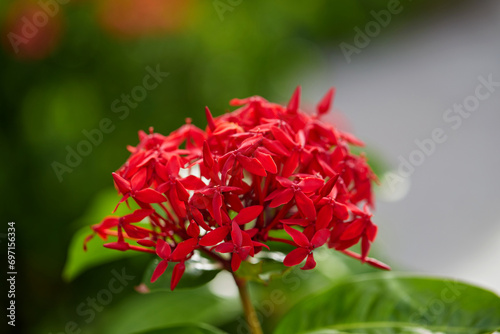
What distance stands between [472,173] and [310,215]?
2.76 metres

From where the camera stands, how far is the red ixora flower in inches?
25.3

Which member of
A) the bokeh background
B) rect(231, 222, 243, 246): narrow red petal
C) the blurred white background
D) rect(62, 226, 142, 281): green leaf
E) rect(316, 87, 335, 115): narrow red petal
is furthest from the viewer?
the blurred white background

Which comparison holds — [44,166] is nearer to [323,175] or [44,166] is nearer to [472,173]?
[323,175]

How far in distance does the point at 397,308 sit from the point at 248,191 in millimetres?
278

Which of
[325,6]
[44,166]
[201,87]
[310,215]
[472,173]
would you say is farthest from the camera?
[325,6]

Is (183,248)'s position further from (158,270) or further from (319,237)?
(319,237)

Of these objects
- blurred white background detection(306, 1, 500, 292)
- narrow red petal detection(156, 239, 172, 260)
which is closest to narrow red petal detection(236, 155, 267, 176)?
narrow red petal detection(156, 239, 172, 260)

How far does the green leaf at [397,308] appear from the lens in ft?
2.45

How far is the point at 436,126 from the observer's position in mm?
3533

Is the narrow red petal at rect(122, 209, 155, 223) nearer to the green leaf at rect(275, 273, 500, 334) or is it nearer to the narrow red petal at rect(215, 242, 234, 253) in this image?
the narrow red petal at rect(215, 242, 234, 253)

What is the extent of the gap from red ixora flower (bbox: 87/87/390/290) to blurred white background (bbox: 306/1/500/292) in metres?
0.85

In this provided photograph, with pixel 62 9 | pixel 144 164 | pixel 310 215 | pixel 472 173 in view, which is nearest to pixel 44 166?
pixel 62 9

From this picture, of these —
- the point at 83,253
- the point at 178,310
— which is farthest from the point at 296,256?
the point at 178,310

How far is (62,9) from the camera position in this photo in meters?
1.78
